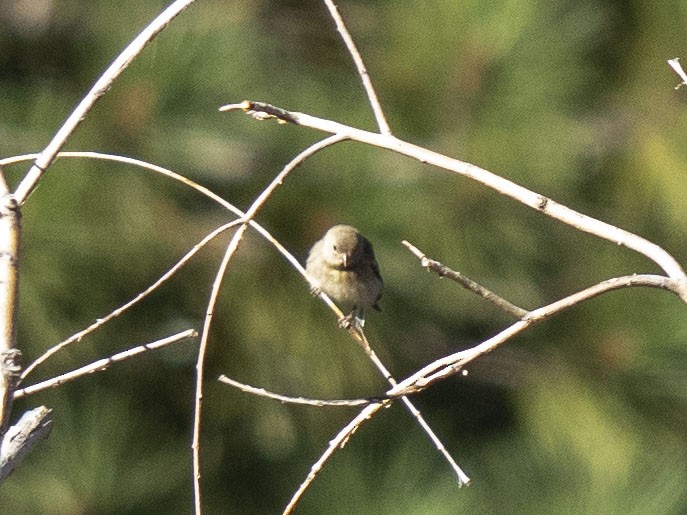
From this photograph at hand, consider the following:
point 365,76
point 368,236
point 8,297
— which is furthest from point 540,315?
point 368,236

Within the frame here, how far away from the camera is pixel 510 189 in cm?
139

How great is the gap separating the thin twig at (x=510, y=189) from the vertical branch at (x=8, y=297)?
26cm

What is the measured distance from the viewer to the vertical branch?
4.05ft

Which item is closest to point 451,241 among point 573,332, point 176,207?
point 573,332

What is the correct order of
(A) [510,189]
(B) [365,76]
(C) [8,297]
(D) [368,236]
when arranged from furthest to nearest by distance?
(D) [368,236]
(B) [365,76]
(A) [510,189]
(C) [8,297]

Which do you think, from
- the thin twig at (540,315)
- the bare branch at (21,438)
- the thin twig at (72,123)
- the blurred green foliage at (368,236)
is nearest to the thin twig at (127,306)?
the bare branch at (21,438)

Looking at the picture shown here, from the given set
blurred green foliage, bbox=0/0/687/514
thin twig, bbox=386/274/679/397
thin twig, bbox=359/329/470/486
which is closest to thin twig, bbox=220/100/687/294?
thin twig, bbox=386/274/679/397

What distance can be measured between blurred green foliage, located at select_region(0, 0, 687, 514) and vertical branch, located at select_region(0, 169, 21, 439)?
5.45 feet

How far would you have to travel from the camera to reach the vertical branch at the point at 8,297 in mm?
1235

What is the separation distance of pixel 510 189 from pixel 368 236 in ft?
5.99

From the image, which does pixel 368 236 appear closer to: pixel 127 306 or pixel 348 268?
pixel 348 268

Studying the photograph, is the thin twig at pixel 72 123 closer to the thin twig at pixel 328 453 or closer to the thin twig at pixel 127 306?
the thin twig at pixel 127 306

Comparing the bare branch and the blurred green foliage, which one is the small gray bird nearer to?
the blurred green foliage

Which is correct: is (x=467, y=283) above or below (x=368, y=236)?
below
